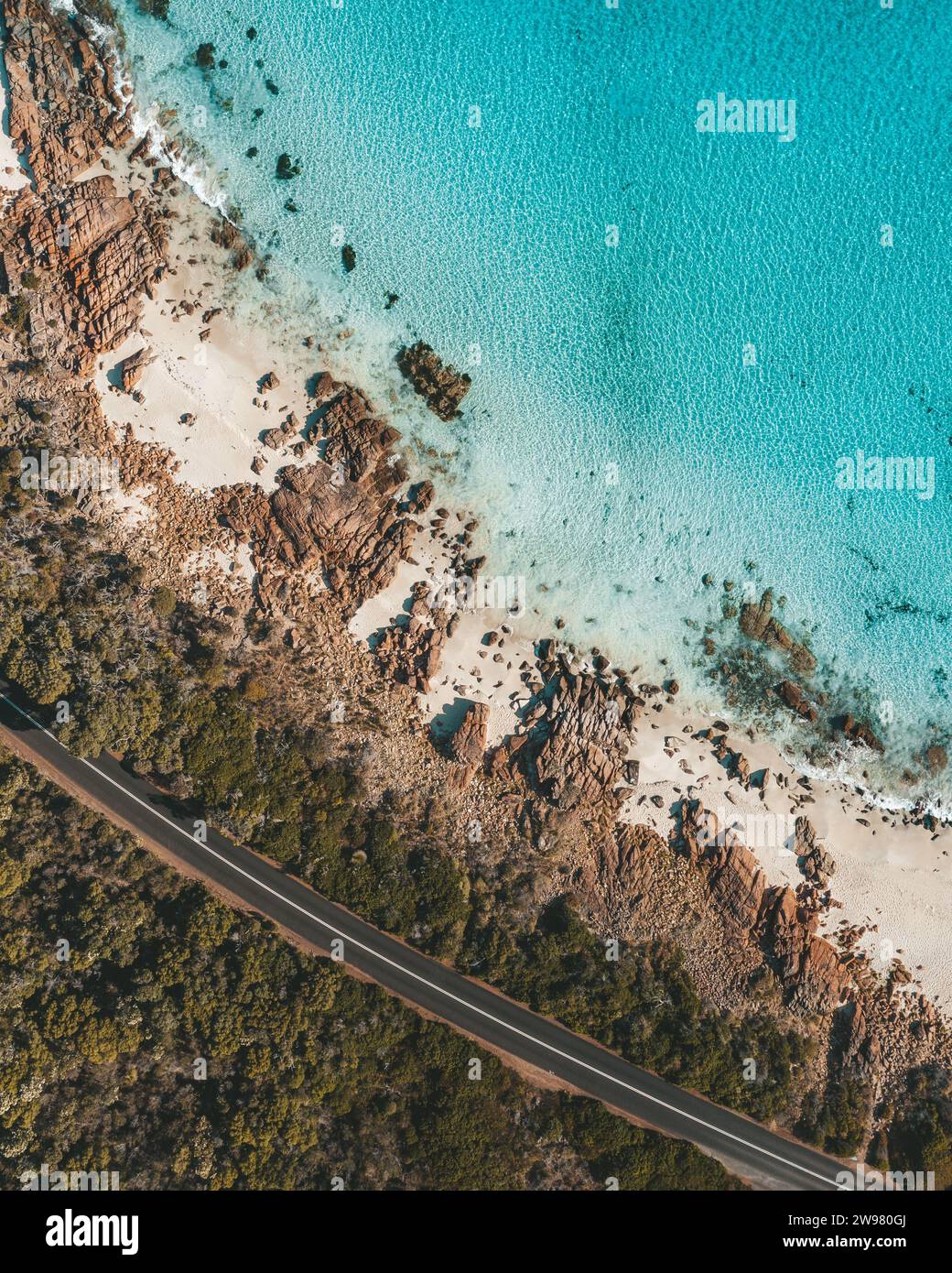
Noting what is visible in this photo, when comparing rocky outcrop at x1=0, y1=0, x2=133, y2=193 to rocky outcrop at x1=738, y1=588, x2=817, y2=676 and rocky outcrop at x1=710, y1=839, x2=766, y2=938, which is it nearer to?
rocky outcrop at x1=738, y1=588, x2=817, y2=676

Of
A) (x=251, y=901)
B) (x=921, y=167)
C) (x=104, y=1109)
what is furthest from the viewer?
(x=921, y=167)

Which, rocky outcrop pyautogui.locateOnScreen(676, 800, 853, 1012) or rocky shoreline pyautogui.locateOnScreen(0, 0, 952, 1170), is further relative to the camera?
rocky outcrop pyautogui.locateOnScreen(676, 800, 853, 1012)

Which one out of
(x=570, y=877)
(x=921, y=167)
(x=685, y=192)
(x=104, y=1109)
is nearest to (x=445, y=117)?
(x=685, y=192)

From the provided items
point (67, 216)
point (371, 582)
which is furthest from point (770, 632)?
point (67, 216)

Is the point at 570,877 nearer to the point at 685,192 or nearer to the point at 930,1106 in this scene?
the point at 930,1106

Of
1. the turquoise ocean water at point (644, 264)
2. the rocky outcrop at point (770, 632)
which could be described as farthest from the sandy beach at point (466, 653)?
the rocky outcrop at point (770, 632)

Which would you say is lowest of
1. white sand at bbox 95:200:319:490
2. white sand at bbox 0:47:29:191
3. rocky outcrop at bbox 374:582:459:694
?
rocky outcrop at bbox 374:582:459:694

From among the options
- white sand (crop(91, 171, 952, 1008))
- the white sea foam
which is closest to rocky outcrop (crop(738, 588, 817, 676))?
white sand (crop(91, 171, 952, 1008))

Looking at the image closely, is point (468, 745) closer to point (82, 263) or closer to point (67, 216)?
point (82, 263)

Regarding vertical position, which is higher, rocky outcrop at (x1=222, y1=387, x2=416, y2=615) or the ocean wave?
the ocean wave
